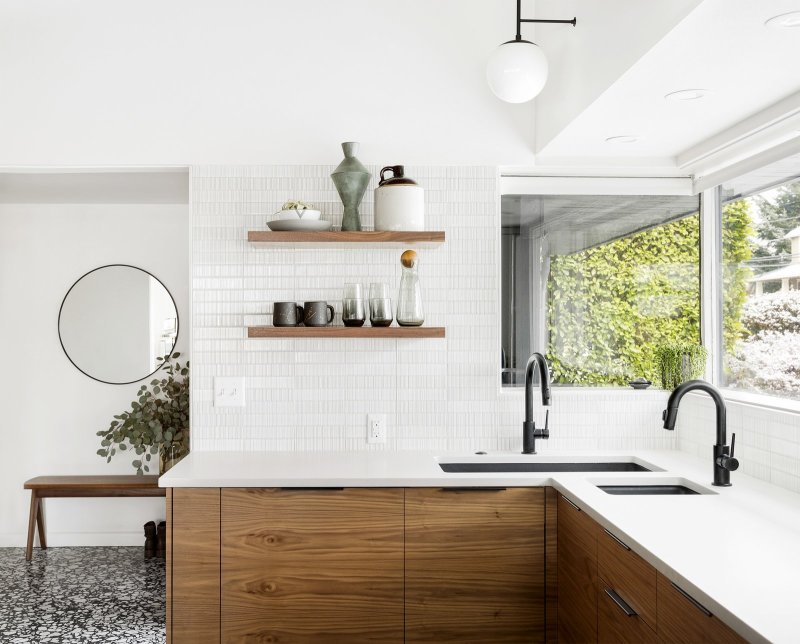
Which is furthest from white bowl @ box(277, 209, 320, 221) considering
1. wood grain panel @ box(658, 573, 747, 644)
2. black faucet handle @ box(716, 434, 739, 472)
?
wood grain panel @ box(658, 573, 747, 644)

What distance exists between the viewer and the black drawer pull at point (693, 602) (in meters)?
1.29

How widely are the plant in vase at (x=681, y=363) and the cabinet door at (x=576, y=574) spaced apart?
0.94m

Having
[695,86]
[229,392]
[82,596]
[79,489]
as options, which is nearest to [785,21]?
[695,86]

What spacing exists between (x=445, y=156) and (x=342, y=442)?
1.25m

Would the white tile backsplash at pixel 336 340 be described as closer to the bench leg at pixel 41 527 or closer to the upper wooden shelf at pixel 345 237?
the upper wooden shelf at pixel 345 237

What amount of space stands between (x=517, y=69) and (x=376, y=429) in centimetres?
146

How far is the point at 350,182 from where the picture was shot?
104 inches

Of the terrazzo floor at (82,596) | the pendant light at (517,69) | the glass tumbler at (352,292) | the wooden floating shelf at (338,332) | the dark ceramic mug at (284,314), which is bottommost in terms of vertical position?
the terrazzo floor at (82,596)

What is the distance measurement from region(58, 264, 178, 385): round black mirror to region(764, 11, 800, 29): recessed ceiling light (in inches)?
131

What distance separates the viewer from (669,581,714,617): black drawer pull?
50.7 inches

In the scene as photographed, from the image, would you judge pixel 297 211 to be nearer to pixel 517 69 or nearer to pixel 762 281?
pixel 517 69

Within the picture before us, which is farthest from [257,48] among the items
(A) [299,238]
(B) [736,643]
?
(B) [736,643]

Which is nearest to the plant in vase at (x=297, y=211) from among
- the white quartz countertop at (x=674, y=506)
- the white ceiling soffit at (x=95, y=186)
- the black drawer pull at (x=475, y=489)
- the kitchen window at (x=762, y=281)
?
the white ceiling soffit at (x=95, y=186)

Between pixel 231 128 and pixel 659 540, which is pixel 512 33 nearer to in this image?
pixel 231 128
